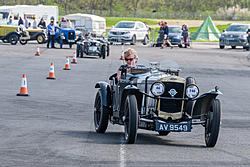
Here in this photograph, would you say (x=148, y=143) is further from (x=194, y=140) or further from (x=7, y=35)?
(x=7, y=35)

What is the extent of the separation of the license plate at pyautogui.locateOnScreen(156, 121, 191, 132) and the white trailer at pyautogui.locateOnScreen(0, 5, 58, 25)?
137 ft

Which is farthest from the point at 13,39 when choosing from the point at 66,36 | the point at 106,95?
the point at 106,95

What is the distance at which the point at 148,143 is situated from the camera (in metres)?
9.62

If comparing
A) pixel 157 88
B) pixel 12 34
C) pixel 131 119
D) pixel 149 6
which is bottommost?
pixel 12 34

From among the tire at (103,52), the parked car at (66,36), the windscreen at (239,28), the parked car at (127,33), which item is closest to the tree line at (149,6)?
the parked car at (127,33)

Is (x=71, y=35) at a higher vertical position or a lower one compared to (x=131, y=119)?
lower

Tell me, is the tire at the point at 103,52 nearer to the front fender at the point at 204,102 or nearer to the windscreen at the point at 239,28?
the windscreen at the point at 239,28

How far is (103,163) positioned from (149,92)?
2.09m

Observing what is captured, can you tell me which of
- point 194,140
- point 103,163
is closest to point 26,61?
point 194,140

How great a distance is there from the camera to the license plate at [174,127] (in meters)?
9.21

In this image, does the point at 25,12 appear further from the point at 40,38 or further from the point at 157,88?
the point at 157,88

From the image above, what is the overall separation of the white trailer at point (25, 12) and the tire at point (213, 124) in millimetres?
41902

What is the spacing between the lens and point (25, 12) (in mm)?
53719

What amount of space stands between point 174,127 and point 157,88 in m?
0.61
